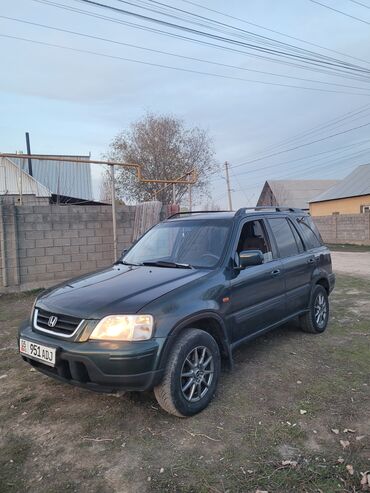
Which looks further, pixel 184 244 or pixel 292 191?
pixel 292 191

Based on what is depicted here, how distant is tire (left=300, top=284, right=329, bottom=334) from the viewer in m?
5.32

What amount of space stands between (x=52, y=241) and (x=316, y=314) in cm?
617

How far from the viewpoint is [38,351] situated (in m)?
3.17

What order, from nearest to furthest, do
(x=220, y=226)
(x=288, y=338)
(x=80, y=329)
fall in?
(x=80, y=329) → (x=220, y=226) → (x=288, y=338)

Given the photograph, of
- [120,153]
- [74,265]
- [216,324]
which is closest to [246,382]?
[216,324]

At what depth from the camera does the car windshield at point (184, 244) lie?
396 cm

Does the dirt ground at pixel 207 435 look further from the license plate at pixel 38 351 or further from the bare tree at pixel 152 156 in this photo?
the bare tree at pixel 152 156

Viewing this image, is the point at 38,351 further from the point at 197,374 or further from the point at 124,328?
the point at 197,374

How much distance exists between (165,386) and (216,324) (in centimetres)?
80

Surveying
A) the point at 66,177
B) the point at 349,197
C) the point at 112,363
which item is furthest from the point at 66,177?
the point at 112,363

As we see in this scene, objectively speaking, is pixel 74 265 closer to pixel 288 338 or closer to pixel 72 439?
pixel 288 338

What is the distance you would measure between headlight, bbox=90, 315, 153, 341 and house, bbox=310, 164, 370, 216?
28144 millimetres

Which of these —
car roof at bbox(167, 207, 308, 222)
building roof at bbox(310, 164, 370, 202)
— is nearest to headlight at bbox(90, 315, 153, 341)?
car roof at bbox(167, 207, 308, 222)

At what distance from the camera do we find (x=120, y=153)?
1292 inches
